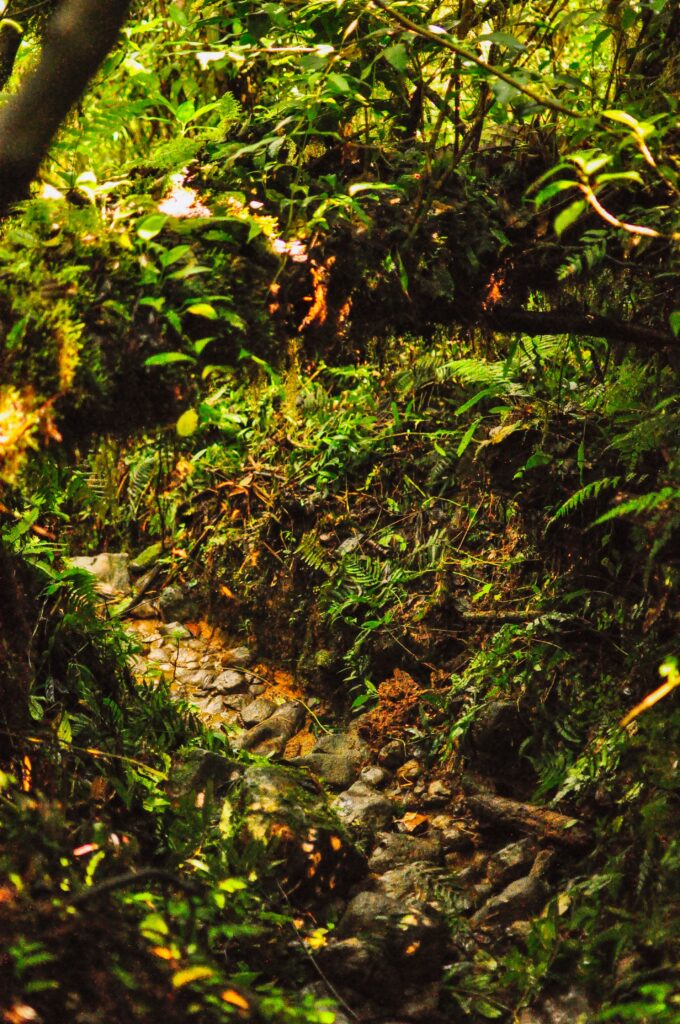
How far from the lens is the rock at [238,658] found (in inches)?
221

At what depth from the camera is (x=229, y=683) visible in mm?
5402

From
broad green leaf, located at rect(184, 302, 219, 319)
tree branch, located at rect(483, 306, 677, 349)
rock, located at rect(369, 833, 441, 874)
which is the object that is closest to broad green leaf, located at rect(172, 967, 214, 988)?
broad green leaf, located at rect(184, 302, 219, 319)

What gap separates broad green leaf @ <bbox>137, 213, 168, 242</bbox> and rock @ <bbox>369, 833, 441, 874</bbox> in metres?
2.87

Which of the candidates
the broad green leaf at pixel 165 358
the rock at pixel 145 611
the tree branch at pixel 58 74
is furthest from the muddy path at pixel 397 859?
the tree branch at pixel 58 74

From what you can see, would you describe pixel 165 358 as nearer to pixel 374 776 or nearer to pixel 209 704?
pixel 374 776

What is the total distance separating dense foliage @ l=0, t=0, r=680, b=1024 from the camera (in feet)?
7.06

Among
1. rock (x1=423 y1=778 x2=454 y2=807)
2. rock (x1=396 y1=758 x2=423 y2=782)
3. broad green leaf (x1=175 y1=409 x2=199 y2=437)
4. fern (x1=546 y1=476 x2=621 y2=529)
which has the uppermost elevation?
broad green leaf (x1=175 y1=409 x2=199 y2=437)

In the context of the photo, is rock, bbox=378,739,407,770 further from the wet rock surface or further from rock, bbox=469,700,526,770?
rock, bbox=469,700,526,770

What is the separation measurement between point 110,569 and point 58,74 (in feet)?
15.0

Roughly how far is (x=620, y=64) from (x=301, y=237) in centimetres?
170

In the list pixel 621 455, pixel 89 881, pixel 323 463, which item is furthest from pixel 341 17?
pixel 323 463

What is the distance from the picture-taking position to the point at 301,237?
244 cm

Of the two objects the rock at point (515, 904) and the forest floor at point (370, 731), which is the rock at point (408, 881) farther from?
the rock at point (515, 904)

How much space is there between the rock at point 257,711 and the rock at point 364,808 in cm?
95
